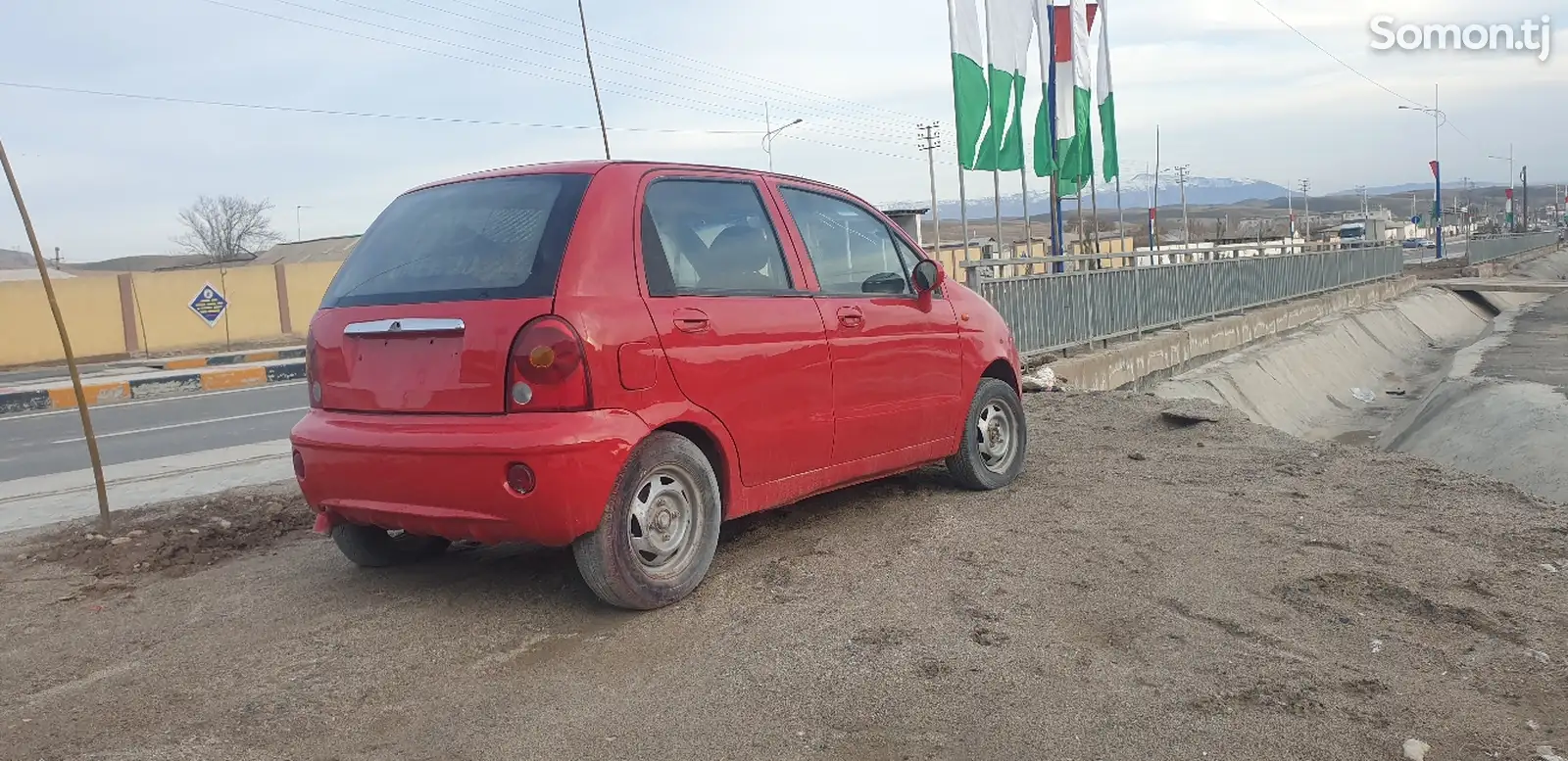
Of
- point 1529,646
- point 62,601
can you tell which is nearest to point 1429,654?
point 1529,646

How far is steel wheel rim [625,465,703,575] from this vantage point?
12.3 feet

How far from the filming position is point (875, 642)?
3424 mm

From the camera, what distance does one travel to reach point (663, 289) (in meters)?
3.87

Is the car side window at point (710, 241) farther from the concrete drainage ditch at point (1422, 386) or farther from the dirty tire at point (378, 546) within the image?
the concrete drainage ditch at point (1422, 386)

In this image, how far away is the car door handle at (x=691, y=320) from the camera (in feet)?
12.7

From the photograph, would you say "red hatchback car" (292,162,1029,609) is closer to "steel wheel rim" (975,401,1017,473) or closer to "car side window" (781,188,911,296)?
"car side window" (781,188,911,296)

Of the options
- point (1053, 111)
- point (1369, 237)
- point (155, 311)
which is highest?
point (1053, 111)

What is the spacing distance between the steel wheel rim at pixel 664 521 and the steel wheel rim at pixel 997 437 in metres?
2.09

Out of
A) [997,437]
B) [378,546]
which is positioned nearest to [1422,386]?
[997,437]

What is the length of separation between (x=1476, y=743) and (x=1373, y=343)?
22.6 meters

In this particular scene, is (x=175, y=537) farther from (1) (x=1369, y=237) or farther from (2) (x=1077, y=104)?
(1) (x=1369, y=237)

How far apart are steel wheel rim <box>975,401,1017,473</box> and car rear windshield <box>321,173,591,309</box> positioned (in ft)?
8.52

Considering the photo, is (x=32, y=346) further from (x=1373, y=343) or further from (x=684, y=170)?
(x=1373, y=343)

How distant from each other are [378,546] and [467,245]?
4.55 ft
